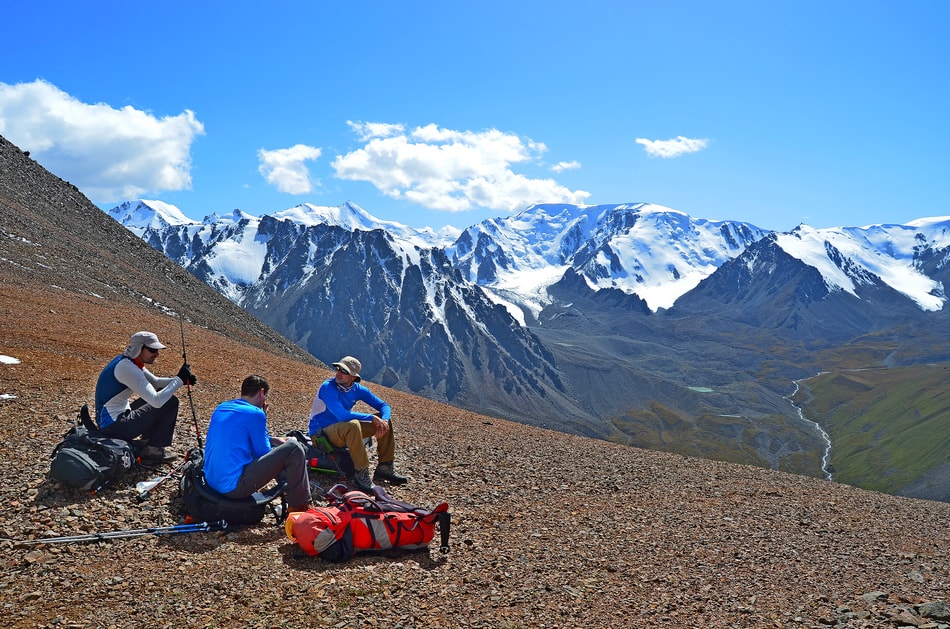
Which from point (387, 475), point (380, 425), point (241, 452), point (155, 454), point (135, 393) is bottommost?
point (387, 475)

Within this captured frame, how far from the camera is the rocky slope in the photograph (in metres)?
7.91

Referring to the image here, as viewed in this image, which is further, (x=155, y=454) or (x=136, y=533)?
(x=155, y=454)

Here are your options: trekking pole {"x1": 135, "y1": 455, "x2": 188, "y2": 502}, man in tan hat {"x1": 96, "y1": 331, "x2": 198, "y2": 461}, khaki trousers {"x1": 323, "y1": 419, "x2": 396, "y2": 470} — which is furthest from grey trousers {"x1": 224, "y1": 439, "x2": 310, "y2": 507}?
man in tan hat {"x1": 96, "y1": 331, "x2": 198, "y2": 461}

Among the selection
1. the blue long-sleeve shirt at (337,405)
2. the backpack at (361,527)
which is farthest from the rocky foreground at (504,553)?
the blue long-sleeve shirt at (337,405)

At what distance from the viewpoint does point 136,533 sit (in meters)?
9.09

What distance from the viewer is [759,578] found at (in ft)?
34.6

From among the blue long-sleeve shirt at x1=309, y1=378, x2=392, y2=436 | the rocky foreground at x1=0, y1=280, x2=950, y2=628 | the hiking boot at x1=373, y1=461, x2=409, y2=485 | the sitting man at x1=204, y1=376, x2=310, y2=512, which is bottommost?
the rocky foreground at x1=0, y1=280, x2=950, y2=628

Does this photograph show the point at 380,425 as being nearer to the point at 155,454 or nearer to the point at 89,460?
the point at 155,454

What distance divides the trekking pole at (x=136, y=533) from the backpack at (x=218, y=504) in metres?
Result: 0.15

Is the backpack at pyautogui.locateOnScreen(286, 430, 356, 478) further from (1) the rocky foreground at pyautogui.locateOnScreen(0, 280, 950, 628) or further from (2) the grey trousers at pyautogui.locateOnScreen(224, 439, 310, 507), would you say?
(2) the grey trousers at pyautogui.locateOnScreen(224, 439, 310, 507)

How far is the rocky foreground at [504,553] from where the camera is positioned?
25.8ft

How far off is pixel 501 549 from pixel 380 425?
3.27 metres

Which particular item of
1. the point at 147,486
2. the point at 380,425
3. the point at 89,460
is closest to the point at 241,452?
the point at 147,486

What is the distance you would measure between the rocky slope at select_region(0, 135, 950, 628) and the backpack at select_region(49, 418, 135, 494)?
0.23 metres
